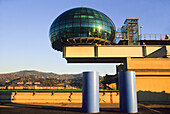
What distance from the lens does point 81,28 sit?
94.8ft

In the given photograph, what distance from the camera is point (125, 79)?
15406 mm

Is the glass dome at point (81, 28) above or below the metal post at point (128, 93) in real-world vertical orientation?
above

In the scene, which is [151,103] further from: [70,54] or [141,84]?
[70,54]

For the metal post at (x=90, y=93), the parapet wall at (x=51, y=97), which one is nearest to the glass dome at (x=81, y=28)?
the parapet wall at (x=51, y=97)

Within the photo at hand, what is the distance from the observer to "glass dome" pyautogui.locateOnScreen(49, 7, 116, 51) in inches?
1144

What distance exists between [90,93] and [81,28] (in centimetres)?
1618

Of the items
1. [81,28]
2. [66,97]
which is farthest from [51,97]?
[81,28]

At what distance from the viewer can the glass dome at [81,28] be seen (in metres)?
29.1

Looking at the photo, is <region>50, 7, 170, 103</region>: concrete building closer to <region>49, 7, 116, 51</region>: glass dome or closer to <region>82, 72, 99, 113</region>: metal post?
<region>49, 7, 116, 51</region>: glass dome

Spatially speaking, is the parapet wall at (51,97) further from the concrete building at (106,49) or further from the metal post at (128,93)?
the metal post at (128,93)

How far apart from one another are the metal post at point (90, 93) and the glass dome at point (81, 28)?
14.6m

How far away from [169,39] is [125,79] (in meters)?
30.5

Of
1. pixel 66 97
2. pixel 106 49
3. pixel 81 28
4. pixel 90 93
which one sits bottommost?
pixel 66 97

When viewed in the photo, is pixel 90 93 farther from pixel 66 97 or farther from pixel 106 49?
pixel 106 49
